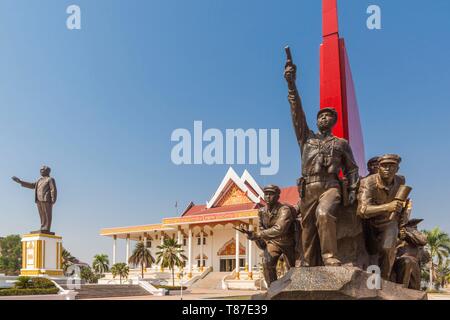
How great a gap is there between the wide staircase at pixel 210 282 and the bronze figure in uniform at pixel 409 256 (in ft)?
87.7

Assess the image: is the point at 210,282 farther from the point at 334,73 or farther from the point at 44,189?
the point at 334,73

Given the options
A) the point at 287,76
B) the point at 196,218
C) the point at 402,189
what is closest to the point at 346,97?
the point at 287,76

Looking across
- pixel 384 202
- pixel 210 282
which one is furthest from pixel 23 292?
pixel 210 282

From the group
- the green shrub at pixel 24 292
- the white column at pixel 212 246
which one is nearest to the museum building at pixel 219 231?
the white column at pixel 212 246

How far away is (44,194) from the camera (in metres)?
19.6

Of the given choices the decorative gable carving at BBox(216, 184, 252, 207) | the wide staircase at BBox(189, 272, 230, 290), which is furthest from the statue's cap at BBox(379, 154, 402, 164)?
the decorative gable carving at BBox(216, 184, 252, 207)

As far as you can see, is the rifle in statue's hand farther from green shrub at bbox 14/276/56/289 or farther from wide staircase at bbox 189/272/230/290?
wide staircase at bbox 189/272/230/290

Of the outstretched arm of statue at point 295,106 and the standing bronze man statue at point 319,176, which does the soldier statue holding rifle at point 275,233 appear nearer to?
the standing bronze man statue at point 319,176

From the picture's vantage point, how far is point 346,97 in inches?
294

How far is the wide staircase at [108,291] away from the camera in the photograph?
70.0ft

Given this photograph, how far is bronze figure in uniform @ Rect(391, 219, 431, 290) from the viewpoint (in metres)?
4.60

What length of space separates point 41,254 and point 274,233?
17.5m

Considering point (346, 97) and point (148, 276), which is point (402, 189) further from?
point (148, 276)

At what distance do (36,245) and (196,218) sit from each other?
1601 centimetres
